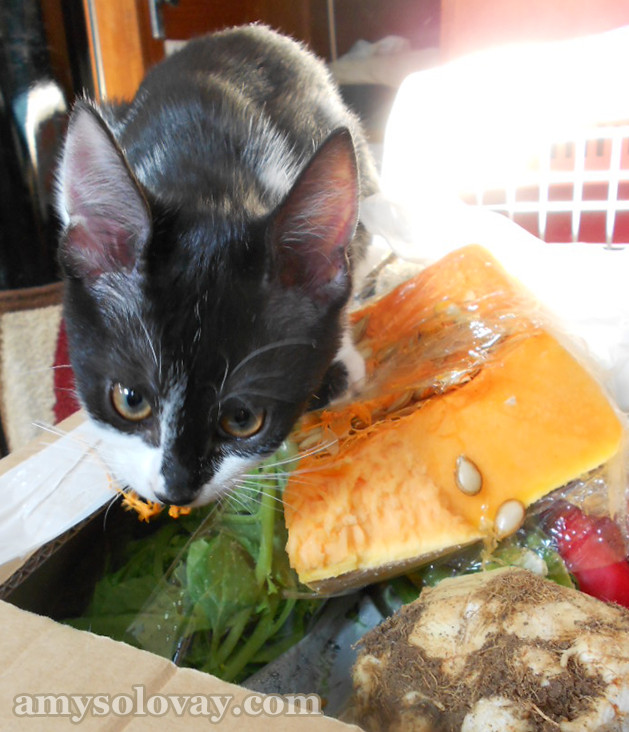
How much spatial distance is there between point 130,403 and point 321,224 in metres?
0.29

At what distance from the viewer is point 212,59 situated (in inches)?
48.6

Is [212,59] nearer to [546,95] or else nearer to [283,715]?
[546,95]

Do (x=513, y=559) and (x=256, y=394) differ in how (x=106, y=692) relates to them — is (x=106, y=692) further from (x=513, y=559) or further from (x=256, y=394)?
(x=513, y=559)

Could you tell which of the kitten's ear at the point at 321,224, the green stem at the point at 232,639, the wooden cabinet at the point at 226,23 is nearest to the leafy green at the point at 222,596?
the green stem at the point at 232,639

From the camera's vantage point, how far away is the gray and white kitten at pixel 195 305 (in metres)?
0.72

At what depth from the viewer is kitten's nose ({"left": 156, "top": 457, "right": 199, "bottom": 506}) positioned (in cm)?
74

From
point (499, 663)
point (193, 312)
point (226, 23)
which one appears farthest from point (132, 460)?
point (226, 23)

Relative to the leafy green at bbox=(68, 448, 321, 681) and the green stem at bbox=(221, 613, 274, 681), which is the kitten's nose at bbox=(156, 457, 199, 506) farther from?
the green stem at bbox=(221, 613, 274, 681)

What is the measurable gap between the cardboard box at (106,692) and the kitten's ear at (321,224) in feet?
1.41

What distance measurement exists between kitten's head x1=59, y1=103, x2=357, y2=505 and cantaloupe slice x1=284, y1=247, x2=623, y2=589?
11 cm

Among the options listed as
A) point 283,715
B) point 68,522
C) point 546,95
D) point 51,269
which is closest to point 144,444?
point 68,522

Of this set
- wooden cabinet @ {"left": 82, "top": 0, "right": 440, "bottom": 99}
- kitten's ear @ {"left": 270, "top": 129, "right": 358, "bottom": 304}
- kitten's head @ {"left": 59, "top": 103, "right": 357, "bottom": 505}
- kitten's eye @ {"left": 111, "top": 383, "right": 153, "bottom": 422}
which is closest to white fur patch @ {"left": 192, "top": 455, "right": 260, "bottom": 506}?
kitten's head @ {"left": 59, "top": 103, "right": 357, "bottom": 505}

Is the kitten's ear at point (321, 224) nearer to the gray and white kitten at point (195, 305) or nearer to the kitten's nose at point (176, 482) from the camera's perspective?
the gray and white kitten at point (195, 305)

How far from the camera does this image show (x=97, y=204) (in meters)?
0.73
